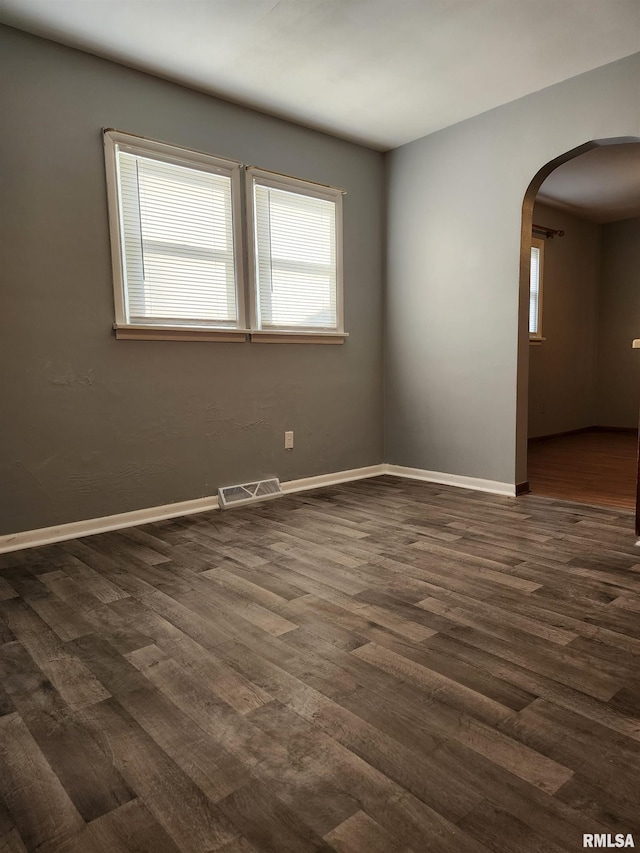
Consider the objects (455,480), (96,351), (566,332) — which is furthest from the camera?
(566,332)

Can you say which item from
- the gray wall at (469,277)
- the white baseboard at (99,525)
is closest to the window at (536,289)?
the gray wall at (469,277)

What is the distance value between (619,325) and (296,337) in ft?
16.9

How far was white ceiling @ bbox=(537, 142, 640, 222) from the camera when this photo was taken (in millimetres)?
4663

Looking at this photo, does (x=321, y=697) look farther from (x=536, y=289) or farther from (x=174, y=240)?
(x=536, y=289)

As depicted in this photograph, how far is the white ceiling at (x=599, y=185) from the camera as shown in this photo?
15.3 ft

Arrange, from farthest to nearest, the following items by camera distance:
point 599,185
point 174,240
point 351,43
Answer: point 599,185
point 174,240
point 351,43

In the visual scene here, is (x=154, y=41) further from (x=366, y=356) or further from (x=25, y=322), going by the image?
(x=366, y=356)

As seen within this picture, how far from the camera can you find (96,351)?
10.2ft

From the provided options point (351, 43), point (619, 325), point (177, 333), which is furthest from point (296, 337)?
point (619, 325)

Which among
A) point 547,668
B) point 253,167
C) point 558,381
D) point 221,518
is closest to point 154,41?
point 253,167

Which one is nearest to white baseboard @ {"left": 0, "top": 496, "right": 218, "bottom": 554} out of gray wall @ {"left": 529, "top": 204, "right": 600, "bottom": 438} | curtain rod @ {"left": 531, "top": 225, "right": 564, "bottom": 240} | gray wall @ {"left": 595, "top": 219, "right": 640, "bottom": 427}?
gray wall @ {"left": 529, "top": 204, "right": 600, "bottom": 438}

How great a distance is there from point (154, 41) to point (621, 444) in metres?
5.84

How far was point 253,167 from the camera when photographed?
3.69 m

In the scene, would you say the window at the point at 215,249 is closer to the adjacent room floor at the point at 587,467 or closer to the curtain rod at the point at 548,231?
the adjacent room floor at the point at 587,467
